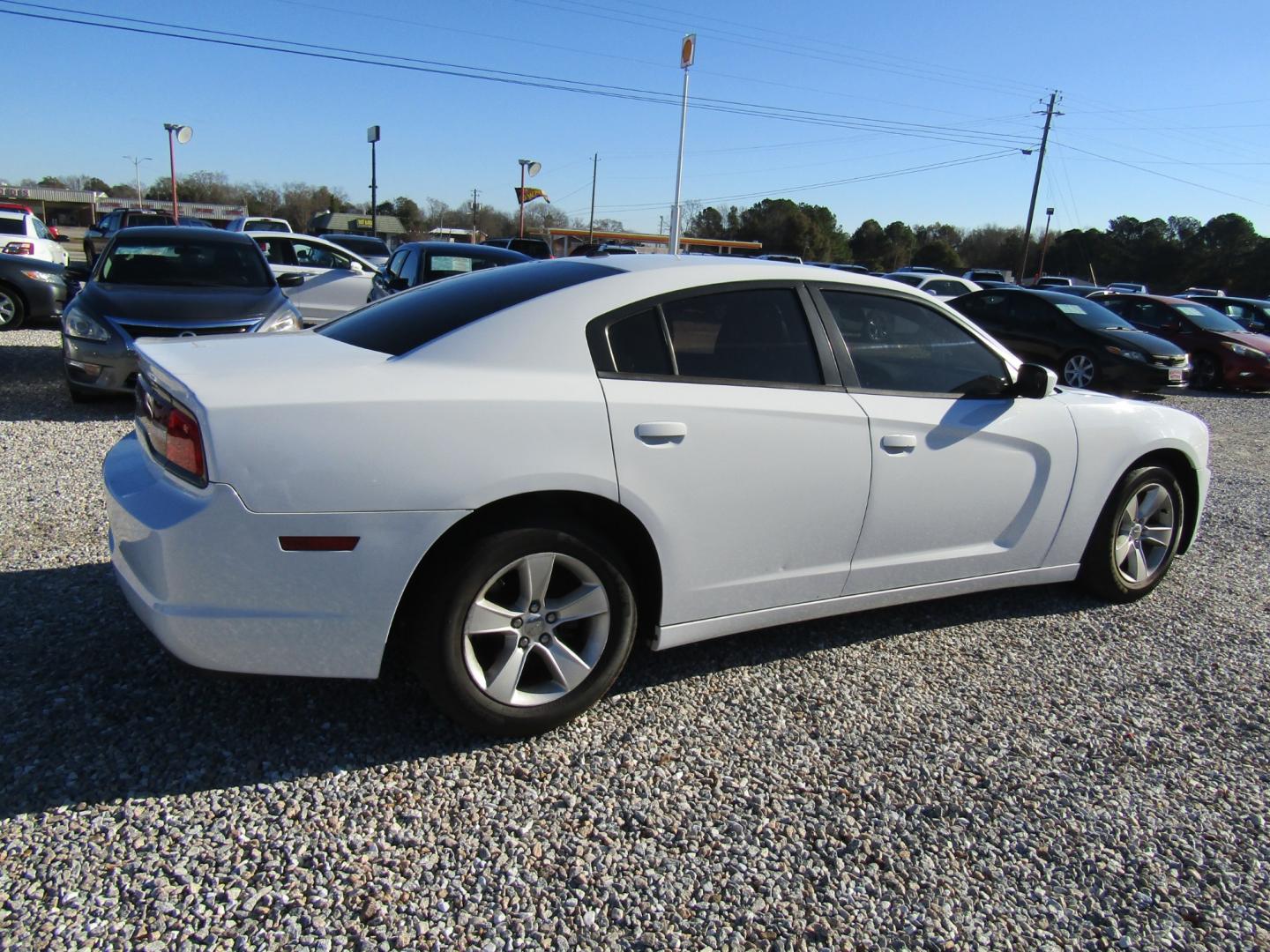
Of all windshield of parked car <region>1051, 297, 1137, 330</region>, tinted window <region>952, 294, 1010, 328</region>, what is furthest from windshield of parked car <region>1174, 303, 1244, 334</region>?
tinted window <region>952, 294, 1010, 328</region>

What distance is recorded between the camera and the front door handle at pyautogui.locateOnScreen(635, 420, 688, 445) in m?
2.87

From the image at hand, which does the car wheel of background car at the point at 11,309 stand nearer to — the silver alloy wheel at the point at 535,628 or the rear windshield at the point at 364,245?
the rear windshield at the point at 364,245

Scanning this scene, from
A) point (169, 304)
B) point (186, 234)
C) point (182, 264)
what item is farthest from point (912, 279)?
point (169, 304)

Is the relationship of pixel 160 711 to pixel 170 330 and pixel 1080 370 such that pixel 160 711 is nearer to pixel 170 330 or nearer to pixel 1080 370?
pixel 170 330

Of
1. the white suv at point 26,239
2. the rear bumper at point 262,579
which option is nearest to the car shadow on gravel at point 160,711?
the rear bumper at point 262,579

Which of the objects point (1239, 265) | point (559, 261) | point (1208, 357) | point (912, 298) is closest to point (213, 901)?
point (559, 261)

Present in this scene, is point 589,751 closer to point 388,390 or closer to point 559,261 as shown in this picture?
A: point 388,390

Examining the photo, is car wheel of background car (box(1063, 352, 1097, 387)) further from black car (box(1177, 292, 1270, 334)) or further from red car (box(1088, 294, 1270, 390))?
black car (box(1177, 292, 1270, 334))

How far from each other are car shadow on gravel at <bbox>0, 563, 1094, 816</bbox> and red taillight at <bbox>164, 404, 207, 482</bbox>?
1.98 ft

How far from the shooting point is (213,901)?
2.14 meters

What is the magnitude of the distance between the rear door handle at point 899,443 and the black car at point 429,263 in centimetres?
714

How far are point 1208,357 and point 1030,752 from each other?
15.6m

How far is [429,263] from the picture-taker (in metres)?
9.91

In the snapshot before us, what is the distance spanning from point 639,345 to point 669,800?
1455 mm
